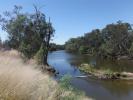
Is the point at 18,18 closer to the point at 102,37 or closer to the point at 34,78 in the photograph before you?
the point at 34,78

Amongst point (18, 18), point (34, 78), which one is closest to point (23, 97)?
point (34, 78)

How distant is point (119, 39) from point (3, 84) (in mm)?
67271

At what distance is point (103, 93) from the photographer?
20.2 m

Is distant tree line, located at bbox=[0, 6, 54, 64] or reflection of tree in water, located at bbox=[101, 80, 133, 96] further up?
distant tree line, located at bbox=[0, 6, 54, 64]

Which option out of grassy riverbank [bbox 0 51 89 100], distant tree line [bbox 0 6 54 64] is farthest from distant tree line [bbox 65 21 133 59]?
grassy riverbank [bbox 0 51 89 100]

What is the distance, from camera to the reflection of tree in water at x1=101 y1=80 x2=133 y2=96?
2073 centimetres

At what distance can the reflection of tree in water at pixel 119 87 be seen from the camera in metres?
20.7

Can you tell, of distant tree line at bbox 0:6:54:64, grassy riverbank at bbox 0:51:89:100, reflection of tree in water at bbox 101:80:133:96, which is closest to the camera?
grassy riverbank at bbox 0:51:89:100

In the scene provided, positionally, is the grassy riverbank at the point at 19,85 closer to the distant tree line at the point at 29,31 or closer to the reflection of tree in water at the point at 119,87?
the reflection of tree in water at the point at 119,87

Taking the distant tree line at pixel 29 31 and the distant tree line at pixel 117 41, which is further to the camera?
the distant tree line at pixel 117 41

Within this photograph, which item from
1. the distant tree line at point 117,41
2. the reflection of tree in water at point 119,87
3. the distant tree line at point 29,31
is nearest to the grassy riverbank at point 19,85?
the reflection of tree in water at point 119,87

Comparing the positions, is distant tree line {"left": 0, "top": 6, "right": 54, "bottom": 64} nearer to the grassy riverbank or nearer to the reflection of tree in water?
the reflection of tree in water

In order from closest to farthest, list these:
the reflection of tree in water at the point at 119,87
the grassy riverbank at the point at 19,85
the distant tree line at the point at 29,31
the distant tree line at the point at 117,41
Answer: the grassy riverbank at the point at 19,85
the reflection of tree in water at the point at 119,87
the distant tree line at the point at 29,31
the distant tree line at the point at 117,41

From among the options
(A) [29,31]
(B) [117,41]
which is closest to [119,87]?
(A) [29,31]
